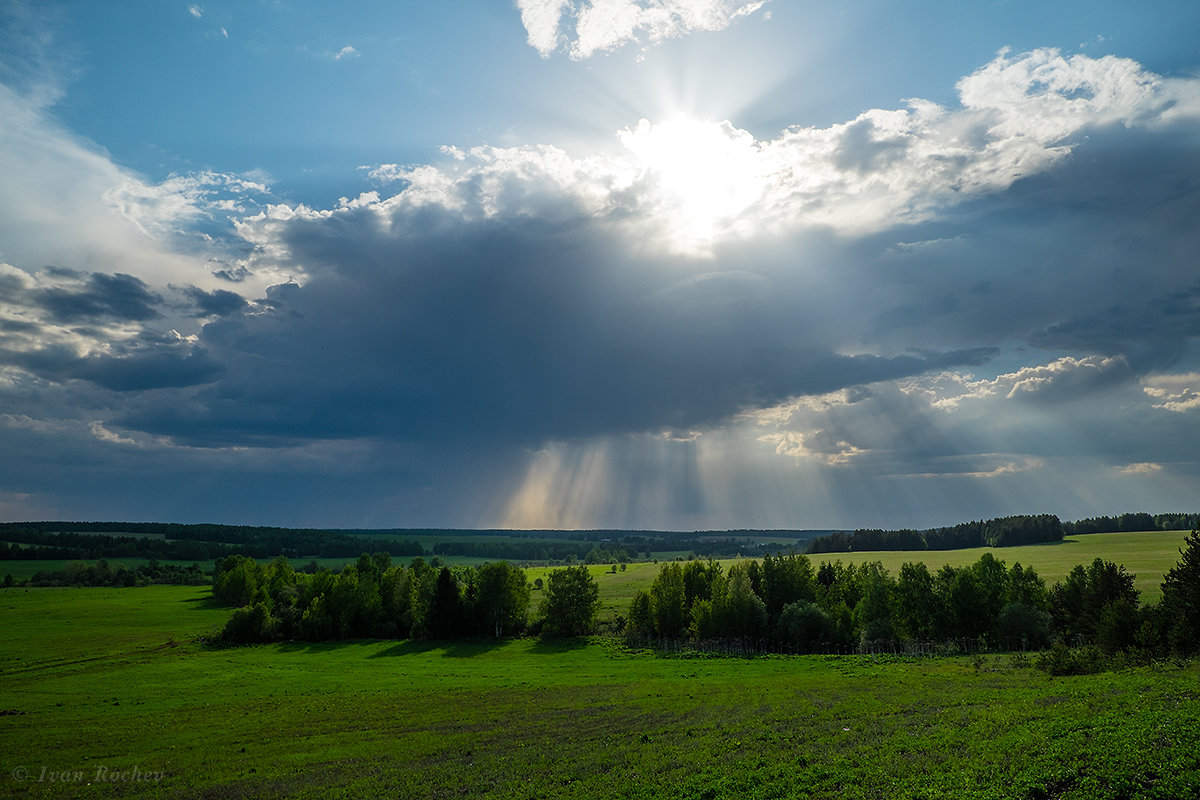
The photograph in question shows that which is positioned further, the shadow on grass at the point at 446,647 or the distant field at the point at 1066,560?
the distant field at the point at 1066,560

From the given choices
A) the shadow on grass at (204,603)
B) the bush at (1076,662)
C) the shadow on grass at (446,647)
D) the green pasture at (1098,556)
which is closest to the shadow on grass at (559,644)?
the shadow on grass at (446,647)

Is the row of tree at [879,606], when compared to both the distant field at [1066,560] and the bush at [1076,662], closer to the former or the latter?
the distant field at [1066,560]

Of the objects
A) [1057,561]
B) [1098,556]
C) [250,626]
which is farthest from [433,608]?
[1057,561]

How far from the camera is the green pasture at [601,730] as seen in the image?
76.9ft

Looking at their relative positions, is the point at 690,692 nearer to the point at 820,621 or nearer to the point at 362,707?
the point at 362,707

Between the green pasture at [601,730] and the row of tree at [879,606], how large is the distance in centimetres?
1556

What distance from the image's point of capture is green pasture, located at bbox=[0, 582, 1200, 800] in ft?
76.9

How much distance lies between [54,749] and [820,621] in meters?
91.1

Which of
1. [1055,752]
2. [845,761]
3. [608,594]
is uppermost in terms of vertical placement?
[1055,752]

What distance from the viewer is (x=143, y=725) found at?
47.7 metres

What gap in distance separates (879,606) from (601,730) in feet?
234

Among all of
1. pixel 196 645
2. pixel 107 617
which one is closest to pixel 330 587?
pixel 196 645

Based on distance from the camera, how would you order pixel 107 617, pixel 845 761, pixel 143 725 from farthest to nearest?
pixel 107 617, pixel 143 725, pixel 845 761

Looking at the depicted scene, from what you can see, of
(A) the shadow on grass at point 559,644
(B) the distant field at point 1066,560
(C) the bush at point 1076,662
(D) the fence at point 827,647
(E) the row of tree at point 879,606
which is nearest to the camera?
(C) the bush at point 1076,662
